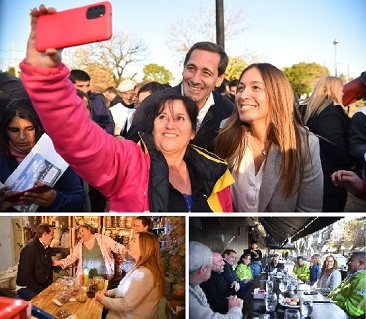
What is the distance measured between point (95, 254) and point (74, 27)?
1350 millimetres

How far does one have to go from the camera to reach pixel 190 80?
3908mm

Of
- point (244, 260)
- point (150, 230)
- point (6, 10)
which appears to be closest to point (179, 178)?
point (150, 230)

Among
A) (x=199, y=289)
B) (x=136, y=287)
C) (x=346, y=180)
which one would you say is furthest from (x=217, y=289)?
(x=346, y=180)

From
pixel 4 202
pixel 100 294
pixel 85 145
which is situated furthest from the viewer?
pixel 100 294

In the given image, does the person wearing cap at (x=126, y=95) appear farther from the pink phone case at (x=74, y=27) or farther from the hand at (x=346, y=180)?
the hand at (x=346, y=180)

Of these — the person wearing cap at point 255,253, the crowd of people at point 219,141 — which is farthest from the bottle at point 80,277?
the person wearing cap at point 255,253

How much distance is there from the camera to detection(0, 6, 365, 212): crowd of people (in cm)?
386

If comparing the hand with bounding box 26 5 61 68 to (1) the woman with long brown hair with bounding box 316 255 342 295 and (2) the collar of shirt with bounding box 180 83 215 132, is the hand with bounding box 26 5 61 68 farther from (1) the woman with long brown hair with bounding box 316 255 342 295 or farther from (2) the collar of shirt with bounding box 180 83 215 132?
(1) the woman with long brown hair with bounding box 316 255 342 295

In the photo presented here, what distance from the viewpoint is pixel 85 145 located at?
11.6 feet

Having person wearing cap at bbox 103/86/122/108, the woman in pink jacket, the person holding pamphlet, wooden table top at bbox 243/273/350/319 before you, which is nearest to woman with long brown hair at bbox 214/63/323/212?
the woman in pink jacket

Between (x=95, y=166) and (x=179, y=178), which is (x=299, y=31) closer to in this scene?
(x=179, y=178)

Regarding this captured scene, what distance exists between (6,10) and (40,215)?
3.81 ft

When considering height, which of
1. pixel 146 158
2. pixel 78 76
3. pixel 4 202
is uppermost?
pixel 78 76

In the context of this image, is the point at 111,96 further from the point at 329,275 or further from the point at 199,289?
the point at 329,275
